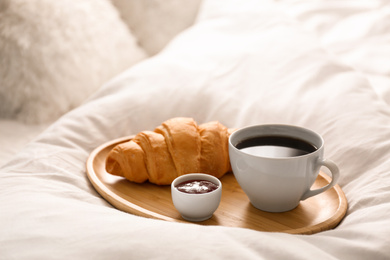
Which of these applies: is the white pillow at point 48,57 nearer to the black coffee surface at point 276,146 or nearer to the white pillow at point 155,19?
the white pillow at point 155,19

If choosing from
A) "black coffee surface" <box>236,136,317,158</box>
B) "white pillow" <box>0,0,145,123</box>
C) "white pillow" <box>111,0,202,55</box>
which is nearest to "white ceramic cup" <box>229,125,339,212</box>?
"black coffee surface" <box>236,136,317,158</box>

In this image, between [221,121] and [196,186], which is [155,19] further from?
[196,186]

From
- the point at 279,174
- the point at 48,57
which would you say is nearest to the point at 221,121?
the point at 279,174

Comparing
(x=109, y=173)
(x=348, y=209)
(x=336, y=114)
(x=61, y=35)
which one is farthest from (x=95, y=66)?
(x=348, y=209)

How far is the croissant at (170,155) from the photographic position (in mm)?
833

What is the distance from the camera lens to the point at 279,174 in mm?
704

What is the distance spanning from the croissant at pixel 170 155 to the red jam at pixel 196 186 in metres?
0.07

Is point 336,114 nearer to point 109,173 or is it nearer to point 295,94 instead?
point 295,94

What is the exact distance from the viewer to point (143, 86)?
1.13 m

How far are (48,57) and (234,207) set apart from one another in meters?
0.77

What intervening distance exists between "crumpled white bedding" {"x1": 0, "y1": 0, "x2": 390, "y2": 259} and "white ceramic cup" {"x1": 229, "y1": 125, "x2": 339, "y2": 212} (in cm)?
8

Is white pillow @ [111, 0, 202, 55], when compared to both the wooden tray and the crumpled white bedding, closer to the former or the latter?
the crumpled white bedding

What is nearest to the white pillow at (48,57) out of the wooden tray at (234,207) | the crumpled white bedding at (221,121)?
the crumpled white bedding at (221,121)

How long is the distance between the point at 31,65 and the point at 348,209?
0.91 m
